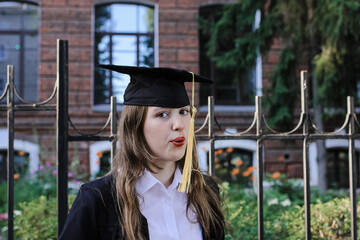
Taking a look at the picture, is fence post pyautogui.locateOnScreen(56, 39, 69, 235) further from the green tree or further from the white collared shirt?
the green tree

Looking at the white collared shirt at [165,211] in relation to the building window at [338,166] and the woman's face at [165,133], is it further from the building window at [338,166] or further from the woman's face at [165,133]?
the building window at [338,166]

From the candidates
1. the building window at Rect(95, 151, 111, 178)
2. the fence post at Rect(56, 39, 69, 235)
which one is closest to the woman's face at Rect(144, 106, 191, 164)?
the building window at Rect(95, 151, 111, 178)

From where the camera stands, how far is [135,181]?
62.7 inches

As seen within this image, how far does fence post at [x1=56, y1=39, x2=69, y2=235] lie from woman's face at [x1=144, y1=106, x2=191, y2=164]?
3.09ft

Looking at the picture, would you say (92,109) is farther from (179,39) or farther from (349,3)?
(349,3)

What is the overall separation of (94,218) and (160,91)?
20.2 inches

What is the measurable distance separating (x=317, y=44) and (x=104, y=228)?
6.19 meters

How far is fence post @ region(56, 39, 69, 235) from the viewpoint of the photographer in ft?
7.84

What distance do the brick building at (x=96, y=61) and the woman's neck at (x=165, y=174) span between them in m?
6.05

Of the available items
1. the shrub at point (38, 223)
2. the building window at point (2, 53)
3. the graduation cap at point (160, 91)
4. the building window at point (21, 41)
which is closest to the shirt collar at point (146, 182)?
the graduation cap at point (160, 91)

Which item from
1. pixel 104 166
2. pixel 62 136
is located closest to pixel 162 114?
pixel 104 166

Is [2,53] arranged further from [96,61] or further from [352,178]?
[352,178]

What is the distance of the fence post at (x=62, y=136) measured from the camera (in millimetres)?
2391

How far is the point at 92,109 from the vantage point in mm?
8211
